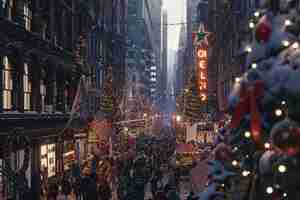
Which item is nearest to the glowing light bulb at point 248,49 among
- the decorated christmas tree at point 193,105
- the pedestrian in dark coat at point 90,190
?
the pedestrian in dark coat at point 90,190

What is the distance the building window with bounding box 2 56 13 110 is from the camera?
1107 inches

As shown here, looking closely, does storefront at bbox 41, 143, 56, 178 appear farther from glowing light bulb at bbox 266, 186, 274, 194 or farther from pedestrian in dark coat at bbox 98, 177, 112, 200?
glowing light bulb at bbox 266, 186, 274, 194

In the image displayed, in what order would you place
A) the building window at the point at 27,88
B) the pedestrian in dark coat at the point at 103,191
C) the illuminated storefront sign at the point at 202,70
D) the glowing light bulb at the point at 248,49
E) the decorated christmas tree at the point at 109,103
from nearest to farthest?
the glowing light bulb at the point at 248,49
the pedestrian in dark coat at the point at 103,191
the building window at the point at 27,88
the decorated christmas tree at the point at 109,103
the illuminated storefront sign at the point at 202,70

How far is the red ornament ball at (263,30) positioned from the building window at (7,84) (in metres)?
19.9

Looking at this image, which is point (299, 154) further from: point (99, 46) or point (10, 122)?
point (99, 46)

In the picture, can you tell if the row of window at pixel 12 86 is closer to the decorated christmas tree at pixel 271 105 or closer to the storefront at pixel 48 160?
the storefront at pixel 48 160

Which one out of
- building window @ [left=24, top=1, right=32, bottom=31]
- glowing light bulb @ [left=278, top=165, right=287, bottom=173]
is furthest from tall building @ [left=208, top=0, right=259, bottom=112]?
glowing light bulb @ [left=278, top=165, right=287, bottom=173]

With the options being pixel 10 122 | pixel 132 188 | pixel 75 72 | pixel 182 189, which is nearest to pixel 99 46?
pixel 75 72

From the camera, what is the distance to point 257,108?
9.31 metres

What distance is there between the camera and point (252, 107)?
9.33 m

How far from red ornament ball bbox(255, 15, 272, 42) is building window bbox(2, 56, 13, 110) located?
19.9 metres

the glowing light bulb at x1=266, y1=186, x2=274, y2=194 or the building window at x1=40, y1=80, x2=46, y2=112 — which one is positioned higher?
the building window at x1=40, y1=80, x2=46, y2=112

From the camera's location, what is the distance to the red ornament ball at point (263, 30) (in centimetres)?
933

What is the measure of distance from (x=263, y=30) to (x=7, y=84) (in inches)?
819
